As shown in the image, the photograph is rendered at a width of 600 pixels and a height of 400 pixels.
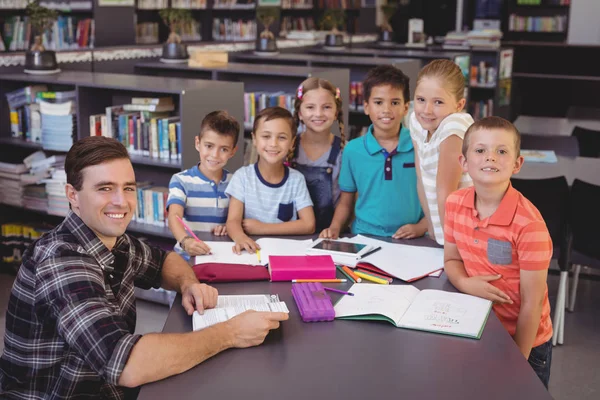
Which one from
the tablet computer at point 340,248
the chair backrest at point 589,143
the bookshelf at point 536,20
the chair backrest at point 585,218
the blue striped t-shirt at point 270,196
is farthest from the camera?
the bookshelf at point 536,20

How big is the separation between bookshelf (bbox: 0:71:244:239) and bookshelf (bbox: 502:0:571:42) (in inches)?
343

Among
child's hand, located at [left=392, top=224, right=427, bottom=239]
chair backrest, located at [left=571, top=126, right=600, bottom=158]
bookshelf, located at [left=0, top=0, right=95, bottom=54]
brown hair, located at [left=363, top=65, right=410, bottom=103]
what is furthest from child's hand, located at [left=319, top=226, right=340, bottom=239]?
bookshelf, located at [left=0, top=0, right=95, bottom=54]

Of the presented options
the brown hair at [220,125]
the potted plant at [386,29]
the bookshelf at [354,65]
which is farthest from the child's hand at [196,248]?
the potted plant at [386,29]

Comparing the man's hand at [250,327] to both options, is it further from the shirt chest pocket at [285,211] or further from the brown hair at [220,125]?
the brown hair at [220,125]

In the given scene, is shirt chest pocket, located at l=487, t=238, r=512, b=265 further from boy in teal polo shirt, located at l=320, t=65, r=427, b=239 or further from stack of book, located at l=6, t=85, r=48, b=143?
stack of book, located at l=6, t=85, r=48, b=143

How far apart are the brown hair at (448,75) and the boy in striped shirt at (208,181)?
2.94 ft

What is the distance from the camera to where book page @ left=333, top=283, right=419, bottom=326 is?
182 cm

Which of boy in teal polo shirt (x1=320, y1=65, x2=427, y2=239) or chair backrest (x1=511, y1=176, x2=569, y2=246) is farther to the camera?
chair backrest (x1=511, y1=176, x2=569, y2=246)

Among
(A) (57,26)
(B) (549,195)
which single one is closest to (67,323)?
(B) (549,195)

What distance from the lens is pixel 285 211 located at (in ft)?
9.06

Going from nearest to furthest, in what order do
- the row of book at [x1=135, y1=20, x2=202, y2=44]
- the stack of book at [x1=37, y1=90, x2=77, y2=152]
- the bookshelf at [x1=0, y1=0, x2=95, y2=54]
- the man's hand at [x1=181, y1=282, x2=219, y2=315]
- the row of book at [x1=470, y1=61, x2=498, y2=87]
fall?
the man's hand at [x1=181, y1=282, x2=219, y2=315] < the stack of book at [x1=37, y1=90, x2=77, y2=152] < the bookshelf at [x1=0, y1=0, x2=95, y2=54] < the row of book at [x1=135, y1=20, x2=202, y2=44] < the row of book at [x1=470, y1=61, x2=498, y2=87]

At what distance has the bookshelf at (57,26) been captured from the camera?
19.9ft

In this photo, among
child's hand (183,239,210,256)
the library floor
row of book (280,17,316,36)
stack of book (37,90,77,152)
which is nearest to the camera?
child's hand (183,239,210,256)

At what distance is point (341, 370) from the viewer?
1532mm
